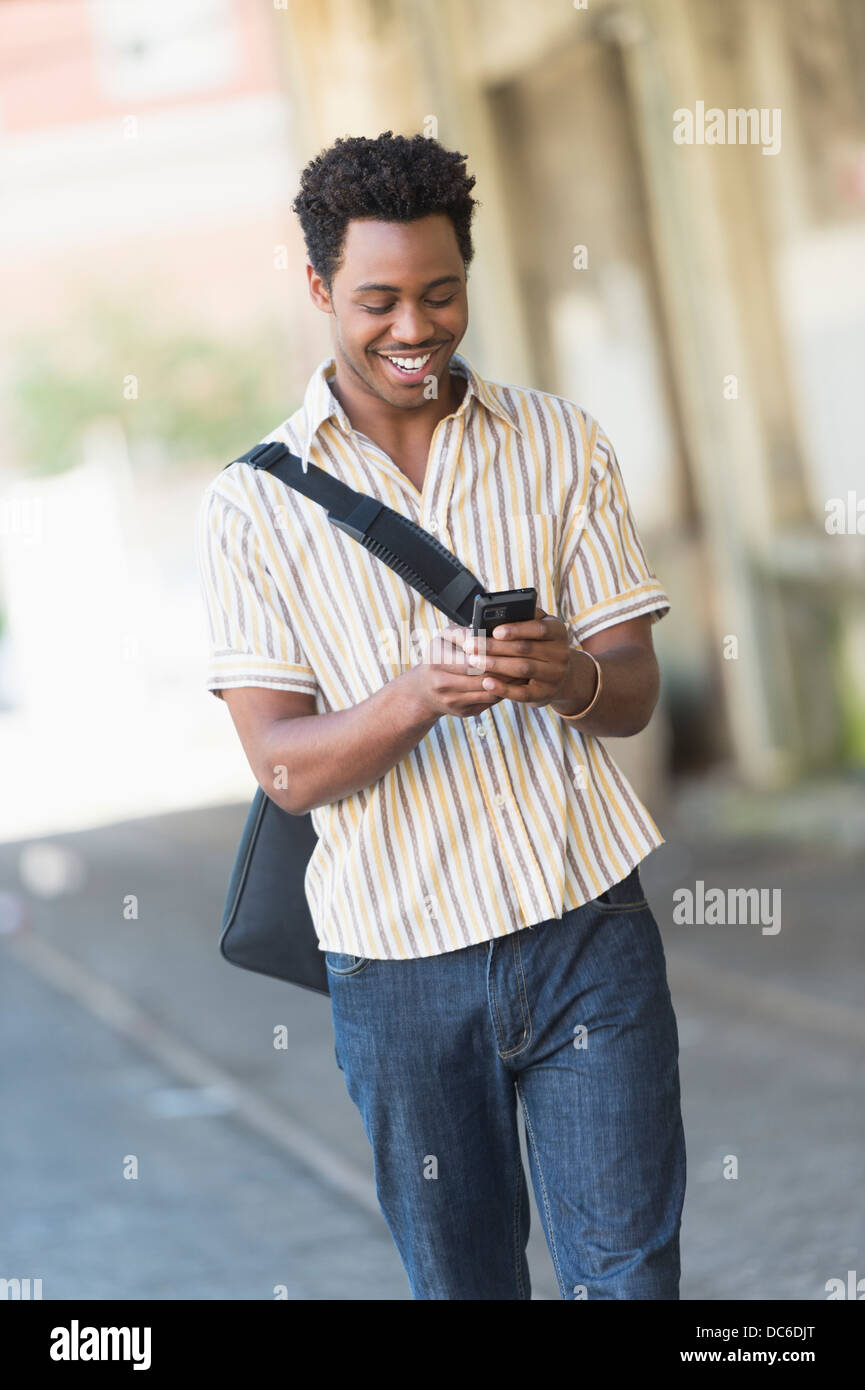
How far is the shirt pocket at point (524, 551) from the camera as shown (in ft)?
7.83

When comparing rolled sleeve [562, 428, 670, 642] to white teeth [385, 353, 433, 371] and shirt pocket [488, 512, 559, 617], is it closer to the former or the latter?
shirt pocket [488, 512, 559, 617]

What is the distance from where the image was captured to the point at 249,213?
34.2 meters

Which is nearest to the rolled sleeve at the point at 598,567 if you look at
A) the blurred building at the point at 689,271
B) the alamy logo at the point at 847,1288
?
the alamy logo at the point at 847,1288

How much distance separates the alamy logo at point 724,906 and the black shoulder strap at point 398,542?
546 centimetres

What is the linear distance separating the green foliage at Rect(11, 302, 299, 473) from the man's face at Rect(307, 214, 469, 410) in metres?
30.7

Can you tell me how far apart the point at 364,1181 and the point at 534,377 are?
6.55m

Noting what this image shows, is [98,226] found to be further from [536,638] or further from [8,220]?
[536,638]

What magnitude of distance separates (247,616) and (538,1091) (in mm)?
749

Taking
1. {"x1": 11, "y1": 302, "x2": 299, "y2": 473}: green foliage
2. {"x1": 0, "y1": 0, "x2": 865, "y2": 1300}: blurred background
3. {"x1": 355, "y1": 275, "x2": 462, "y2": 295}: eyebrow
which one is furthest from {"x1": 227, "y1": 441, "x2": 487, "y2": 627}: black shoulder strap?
{"x1": 11, "y1": 302, "x2": 299, "y2": 473}: green foliage

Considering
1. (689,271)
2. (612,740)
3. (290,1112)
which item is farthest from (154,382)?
(290,1112)

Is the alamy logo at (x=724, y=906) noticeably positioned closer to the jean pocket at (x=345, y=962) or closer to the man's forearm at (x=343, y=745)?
the jean pocket at (x=345, y=962)

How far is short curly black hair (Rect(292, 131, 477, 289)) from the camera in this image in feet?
7.48

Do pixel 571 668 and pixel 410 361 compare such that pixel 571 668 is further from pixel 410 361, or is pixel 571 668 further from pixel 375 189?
pixel 375 189

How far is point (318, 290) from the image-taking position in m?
2.41
